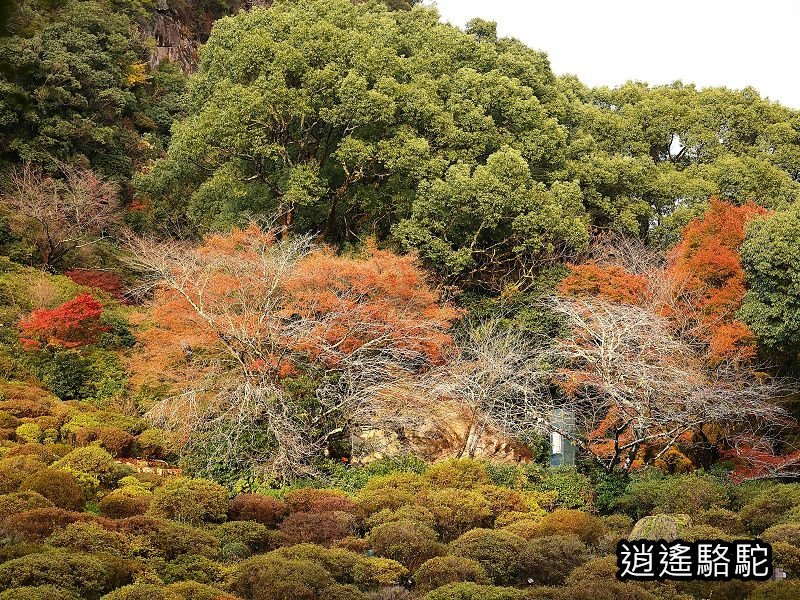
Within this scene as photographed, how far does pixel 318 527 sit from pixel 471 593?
9.09 ft

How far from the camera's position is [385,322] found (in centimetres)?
1420

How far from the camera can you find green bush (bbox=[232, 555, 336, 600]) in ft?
23.7

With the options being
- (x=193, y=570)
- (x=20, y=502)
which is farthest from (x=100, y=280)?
(x=193, y=570)

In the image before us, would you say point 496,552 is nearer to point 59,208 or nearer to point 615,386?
point 615,386

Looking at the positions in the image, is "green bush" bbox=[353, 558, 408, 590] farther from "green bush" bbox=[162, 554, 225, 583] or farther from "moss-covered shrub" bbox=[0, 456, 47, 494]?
"moss-covered shrub" bbox=[0, 456, 47, 494]

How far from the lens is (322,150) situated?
1881cm

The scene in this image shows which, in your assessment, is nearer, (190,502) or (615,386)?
(190,502)

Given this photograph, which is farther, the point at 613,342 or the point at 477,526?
the point at 613,342

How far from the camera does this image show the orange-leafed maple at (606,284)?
50.5 feet

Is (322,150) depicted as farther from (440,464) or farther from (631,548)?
(631,548)

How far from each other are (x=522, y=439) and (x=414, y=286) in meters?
3.22

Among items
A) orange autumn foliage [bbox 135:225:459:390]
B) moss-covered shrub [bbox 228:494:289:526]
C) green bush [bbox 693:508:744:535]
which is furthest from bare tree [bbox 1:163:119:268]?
green bush [bbox 693:508:744:535]

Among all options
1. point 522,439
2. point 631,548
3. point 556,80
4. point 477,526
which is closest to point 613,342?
point 522,439

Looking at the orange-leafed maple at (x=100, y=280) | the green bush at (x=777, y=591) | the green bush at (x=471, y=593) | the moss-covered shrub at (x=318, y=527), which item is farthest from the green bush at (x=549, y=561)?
the orange-leafed maple at (x=100, y=280)
